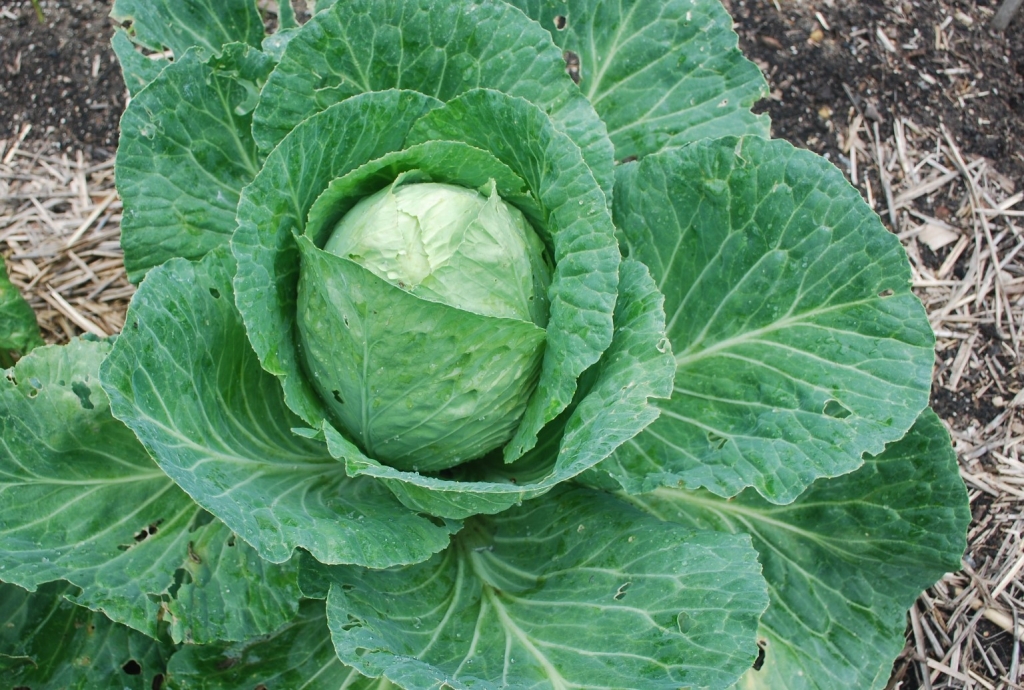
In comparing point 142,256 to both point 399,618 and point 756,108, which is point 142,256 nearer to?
point 399,618

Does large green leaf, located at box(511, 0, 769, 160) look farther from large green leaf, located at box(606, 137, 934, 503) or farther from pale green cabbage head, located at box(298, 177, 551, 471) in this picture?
pale green cabbage head, located at box(298, 177, 551, 471)

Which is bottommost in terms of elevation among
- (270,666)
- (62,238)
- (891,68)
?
(270,666)

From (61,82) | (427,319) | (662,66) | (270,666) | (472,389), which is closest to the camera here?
(427,319)

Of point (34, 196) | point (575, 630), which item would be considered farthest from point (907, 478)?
point (34, 196)

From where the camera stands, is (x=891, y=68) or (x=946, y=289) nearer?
(x=946, y=289)

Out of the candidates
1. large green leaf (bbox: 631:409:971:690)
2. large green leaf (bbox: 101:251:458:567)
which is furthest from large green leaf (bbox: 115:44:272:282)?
large green leaf (bbox: 631:409:971:690)

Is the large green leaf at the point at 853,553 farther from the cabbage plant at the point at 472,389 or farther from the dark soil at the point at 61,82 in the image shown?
the dark soil at the point at 61,82

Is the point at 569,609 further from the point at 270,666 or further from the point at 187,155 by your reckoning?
the point at 187,155

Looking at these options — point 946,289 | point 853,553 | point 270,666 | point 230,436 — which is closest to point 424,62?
point 230,436
